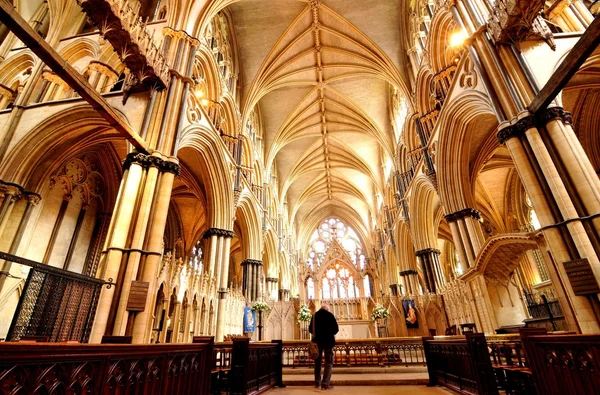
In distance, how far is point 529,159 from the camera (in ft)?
20.0

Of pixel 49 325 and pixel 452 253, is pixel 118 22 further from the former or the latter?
pixel 452 253

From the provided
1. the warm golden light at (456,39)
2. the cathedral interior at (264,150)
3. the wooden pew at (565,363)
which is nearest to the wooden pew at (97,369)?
the cathedral interior at (264,150)

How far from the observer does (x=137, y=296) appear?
5875mm

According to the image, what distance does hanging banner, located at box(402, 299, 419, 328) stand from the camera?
13.1m

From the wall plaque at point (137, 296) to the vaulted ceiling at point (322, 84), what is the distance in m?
11.2

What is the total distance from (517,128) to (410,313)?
952 cm

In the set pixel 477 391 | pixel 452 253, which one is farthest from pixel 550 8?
pixel 452 253

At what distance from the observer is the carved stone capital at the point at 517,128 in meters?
6.10

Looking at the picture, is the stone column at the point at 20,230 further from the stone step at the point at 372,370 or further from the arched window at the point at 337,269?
the arched window at the point at 337,269

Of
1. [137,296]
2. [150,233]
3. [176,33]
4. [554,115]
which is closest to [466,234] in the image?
[554,115]

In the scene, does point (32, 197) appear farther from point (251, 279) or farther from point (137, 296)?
point (251, 279)

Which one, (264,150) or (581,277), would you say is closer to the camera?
(581,277)

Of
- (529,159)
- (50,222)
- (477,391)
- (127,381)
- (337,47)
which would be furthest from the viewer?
(337,47)

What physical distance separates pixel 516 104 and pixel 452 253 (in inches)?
725
